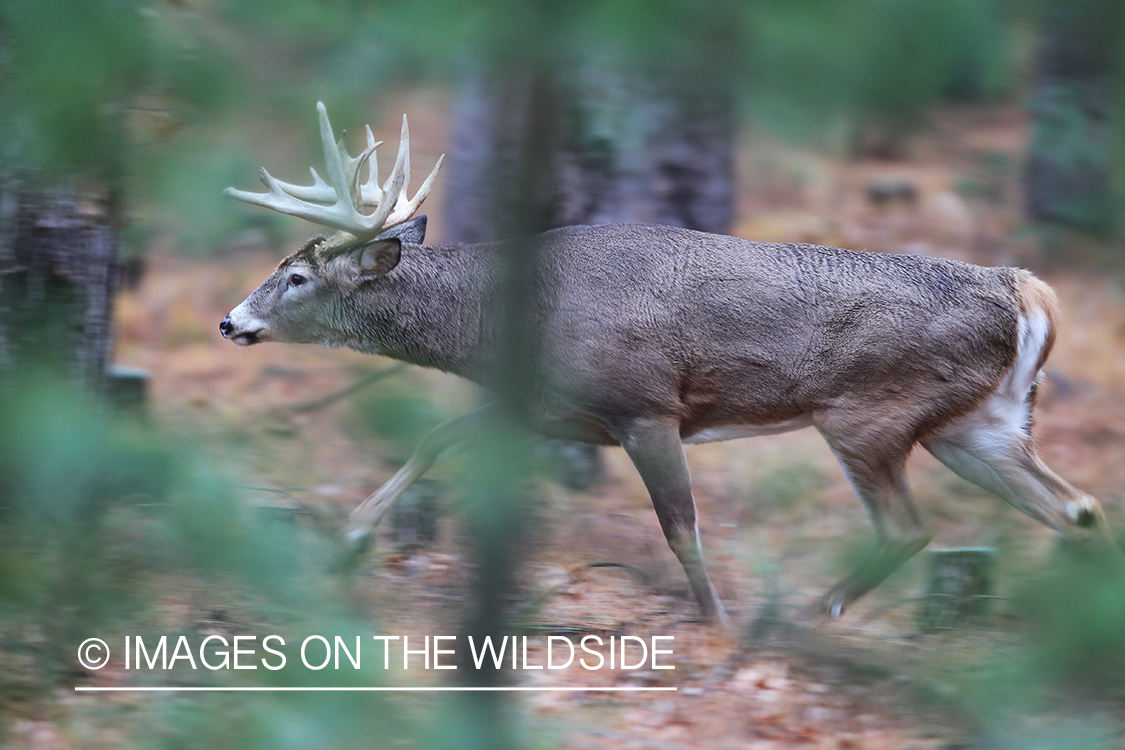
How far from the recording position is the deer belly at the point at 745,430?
254 inches

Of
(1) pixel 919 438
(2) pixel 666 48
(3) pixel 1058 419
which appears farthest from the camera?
(3) pixel 1058 419

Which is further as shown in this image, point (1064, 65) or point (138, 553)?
point (138, 553)

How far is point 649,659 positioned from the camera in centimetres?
575

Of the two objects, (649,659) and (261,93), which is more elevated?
(261,93)

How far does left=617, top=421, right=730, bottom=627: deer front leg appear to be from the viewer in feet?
20.5

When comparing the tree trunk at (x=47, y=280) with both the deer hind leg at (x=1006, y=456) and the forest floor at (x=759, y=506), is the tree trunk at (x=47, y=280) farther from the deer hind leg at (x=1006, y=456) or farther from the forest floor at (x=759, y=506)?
the deer hind leg at (x=1006, y=456)

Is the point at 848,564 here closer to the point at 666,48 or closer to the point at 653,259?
the point at 666,48

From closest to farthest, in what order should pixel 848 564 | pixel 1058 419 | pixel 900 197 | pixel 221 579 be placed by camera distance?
pixel 221 579 < pixel 848 564 < pixel 1058 419 < pixel 900 197

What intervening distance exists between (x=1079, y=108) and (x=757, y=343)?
4.54m

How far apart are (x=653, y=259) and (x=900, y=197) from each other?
311 inches

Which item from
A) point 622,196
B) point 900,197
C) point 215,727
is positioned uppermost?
point 900,197

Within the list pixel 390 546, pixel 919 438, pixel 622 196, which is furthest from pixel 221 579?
pixel 622 196

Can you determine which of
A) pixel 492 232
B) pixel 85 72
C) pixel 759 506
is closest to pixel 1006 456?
pixel 759 506

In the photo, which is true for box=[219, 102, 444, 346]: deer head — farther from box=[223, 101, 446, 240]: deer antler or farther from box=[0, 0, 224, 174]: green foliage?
box=[0, 0, 224, 174]: green foliage
